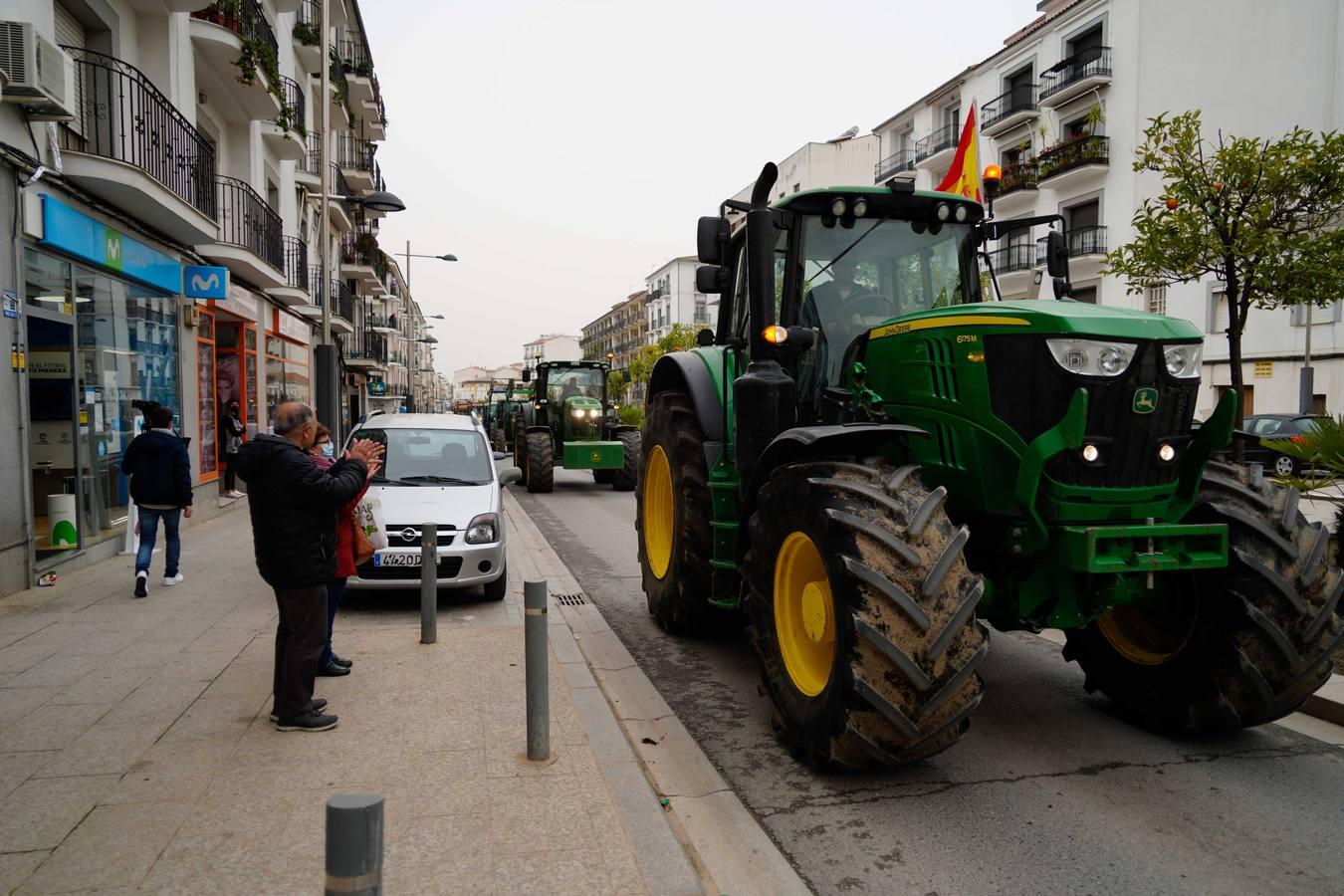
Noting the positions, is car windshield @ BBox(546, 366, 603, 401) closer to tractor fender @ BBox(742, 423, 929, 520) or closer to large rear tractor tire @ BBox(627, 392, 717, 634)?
large rear tractor tire @ BBox(627, 392, 717, 634)

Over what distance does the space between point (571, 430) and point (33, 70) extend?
12481 mm

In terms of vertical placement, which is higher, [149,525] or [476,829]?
[149,525]

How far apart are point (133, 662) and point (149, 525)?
2.65 meters

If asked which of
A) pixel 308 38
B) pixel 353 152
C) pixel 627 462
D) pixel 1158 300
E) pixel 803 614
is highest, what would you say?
pixel 353 152

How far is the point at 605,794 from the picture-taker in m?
3.85

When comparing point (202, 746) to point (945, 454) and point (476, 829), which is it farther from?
point (945, 454)

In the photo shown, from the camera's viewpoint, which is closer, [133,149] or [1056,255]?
[1056,255]

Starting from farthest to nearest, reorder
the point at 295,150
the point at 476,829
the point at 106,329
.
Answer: the point at 295,150, the point at 106,329, the point at 476,829

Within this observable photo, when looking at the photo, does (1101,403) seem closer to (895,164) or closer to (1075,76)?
(1075,76)

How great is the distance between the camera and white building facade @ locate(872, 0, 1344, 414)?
26.9 meters

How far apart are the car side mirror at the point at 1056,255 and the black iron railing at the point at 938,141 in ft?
119

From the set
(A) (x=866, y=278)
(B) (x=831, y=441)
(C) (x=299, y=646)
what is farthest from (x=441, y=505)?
(B) (x=831, y=441)

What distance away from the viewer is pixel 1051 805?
12.8 feet

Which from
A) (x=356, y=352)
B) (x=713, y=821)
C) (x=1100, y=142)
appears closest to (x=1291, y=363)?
(x=1100, y=142)
